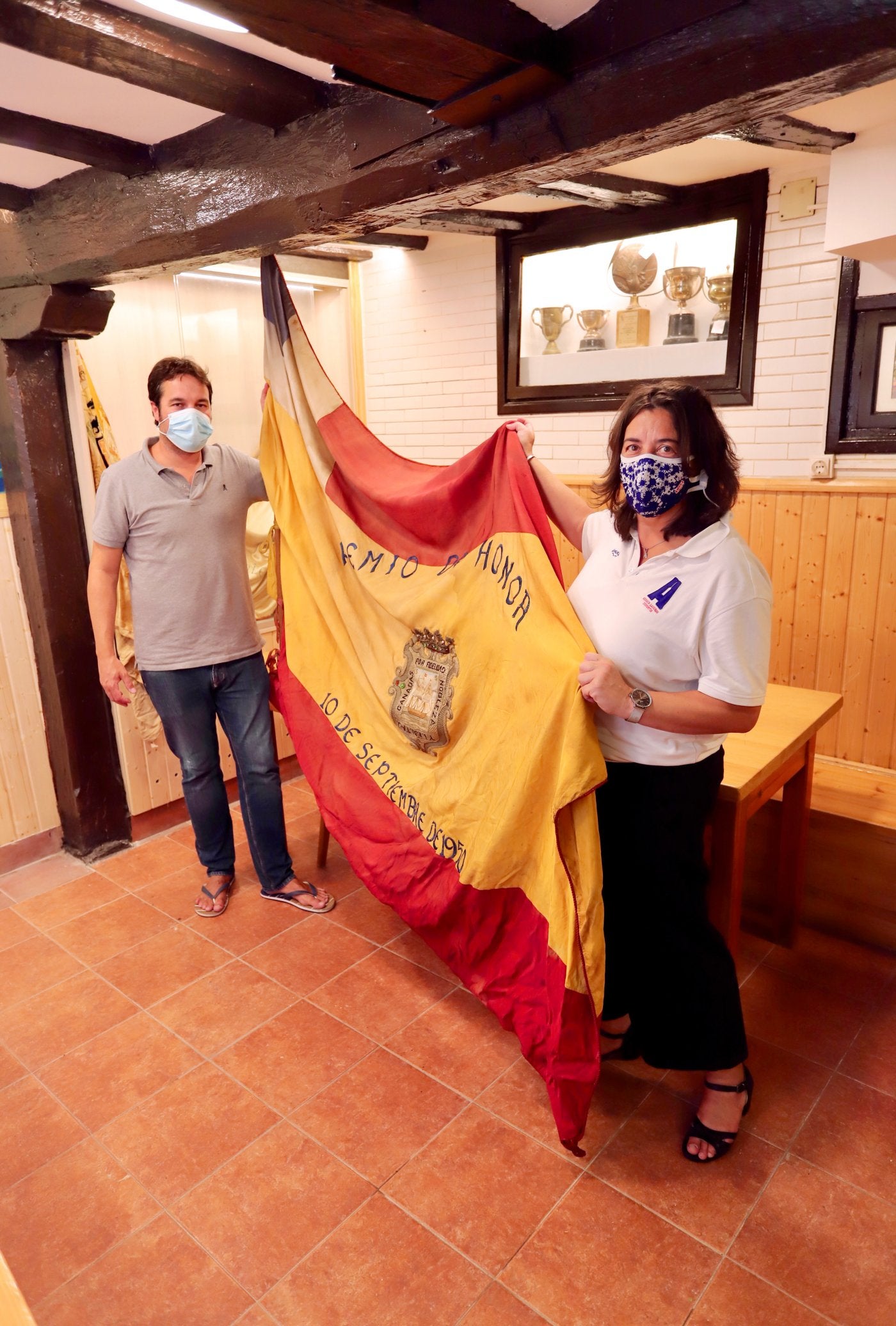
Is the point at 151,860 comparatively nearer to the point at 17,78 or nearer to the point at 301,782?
the point at 301,782

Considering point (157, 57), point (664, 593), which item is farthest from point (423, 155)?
Result: point (664, 593)

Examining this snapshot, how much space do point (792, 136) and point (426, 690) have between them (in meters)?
1.91

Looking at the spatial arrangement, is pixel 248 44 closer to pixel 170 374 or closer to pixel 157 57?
pixel 157 57

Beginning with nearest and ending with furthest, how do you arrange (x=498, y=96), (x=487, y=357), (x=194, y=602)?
(x=498, y=96)
(x=194, y=602)
(x=487, y=357)

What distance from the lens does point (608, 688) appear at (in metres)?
1.76

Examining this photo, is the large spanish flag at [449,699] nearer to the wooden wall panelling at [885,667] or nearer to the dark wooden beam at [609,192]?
the dark wooden beam at [609,192]

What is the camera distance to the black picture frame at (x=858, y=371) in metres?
2.90

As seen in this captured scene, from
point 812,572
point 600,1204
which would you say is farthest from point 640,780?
point 812,572

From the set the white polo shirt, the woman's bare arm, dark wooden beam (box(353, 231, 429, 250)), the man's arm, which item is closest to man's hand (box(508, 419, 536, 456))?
the woman's bare arm

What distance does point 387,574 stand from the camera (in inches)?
96.9

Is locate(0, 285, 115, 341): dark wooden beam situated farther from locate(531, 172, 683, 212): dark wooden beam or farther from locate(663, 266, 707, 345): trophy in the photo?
locate(663, 266, 707, 345): trophy

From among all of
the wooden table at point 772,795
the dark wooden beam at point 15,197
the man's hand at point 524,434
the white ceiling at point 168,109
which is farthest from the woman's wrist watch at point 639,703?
the dark wooden beam at point 15,197

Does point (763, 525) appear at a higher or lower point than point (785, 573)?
higher

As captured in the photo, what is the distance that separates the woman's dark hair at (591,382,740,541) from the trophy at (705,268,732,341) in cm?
177
